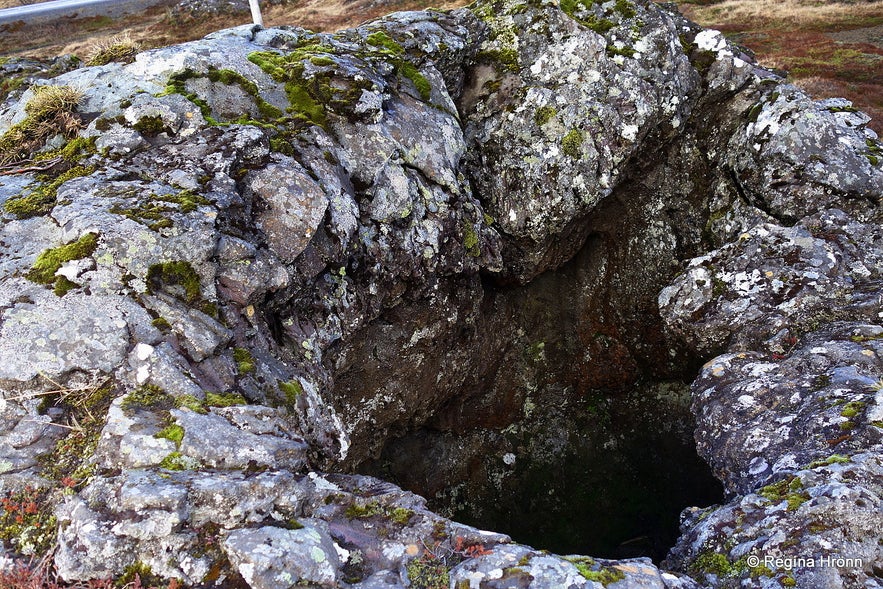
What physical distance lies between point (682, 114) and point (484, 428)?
7.46 m

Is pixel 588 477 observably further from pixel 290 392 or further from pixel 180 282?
pixel 180 282

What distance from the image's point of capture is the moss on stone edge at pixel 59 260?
5059mm

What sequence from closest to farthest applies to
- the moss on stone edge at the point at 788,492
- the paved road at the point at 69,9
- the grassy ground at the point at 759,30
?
the moss on stone edge at the point at 788,492 → the grassy ground at the point at 759,30 → the paved road at the point at 69,9

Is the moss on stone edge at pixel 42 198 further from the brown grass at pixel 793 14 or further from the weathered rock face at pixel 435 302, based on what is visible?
the brown grass at pixel 793 14

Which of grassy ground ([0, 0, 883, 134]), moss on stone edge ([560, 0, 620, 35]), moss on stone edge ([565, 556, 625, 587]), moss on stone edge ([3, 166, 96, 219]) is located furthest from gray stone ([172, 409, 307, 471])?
grassy ground ([0, 0, 883, 134])

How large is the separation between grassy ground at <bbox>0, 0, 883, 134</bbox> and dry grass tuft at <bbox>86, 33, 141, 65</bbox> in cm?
1669

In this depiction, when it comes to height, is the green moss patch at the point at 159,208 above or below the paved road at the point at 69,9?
below

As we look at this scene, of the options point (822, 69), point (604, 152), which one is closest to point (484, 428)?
point (604, 152)

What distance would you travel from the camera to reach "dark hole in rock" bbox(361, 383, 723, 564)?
12133mm

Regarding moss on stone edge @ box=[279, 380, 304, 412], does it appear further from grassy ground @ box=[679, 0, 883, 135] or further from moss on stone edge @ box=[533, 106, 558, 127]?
grassy ground @ box=[679, 0, 883, 135]

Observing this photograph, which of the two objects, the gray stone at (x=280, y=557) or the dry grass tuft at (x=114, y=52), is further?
the dry grass tuft at (x=114, y=52)

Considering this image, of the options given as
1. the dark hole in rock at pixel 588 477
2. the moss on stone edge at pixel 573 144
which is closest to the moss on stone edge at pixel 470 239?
the moss on stone edge at pixel 573 144

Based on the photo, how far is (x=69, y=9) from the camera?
4000 cm

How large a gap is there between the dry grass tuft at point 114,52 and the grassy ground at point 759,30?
54.8 ft
